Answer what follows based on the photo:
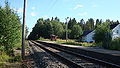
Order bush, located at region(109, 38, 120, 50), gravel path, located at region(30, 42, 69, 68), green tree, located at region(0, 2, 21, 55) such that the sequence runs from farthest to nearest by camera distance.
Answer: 1. bush, located at region(109, 38, 120, 50)
2. green tree, located at region(0, 2, 21, 55)
3. gravel path, located at region(30, 42, 69, 68)

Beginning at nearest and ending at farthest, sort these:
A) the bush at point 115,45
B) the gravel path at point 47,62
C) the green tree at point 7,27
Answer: the gravel path at point 47,62 < the green tree at point 7,27 < the bush at point 115,45

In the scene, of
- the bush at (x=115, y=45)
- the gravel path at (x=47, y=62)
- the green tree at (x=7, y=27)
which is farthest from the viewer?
the bush at (x=115, y=45)

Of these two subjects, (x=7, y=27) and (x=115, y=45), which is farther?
(x=115, y=45)

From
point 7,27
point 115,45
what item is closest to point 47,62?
point 7,27

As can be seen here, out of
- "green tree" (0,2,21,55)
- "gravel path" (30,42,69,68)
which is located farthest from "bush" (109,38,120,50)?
"green tree" (0,2,21,55)

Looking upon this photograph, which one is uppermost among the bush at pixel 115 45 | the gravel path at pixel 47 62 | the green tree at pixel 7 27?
the green tree at pixel 7 27

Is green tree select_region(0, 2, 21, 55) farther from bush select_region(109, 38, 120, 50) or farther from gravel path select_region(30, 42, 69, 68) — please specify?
bush select_region(109, 38, 120, 50)

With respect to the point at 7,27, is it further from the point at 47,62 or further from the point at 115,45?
the point at 115,45

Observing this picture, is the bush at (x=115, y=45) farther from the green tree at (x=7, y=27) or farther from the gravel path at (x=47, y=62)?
the green tree at (x=7, y=27)

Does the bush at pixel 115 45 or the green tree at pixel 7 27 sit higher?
the green tree at pixel 7 27

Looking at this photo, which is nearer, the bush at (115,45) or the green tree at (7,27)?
the green tree at (7,27)

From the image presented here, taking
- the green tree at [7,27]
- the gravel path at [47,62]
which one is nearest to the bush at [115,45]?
the gravel path at [47,62]

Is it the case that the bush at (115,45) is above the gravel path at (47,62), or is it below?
above

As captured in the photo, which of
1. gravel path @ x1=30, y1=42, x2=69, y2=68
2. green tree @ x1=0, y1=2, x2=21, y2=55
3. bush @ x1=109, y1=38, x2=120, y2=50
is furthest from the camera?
bush @ x1=109, y1=38, x2=120, y2=50
